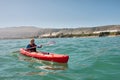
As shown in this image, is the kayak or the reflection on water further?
the kayak

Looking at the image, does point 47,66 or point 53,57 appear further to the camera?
point 53,57

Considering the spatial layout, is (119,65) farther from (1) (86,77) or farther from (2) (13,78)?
(2) (13,78)

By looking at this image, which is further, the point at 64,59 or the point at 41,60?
the point at 41,60

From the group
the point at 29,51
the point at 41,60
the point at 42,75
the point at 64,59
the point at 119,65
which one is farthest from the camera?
the point at 29,51

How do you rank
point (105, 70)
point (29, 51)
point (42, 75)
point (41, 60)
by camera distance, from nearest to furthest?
1. point (42, 75)
2. point (105, 70)
3. point (41, 60)
4. point (29, 51)

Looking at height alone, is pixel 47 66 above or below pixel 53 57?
below

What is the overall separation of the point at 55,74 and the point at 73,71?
52.0 inches

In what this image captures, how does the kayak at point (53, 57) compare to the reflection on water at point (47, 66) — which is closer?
the reflection on water at point (47, 66)

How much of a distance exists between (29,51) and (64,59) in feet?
19.0

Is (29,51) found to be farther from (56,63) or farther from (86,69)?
(86,69)

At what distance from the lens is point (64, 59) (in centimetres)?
1491

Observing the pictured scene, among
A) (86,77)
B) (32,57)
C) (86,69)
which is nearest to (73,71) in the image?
(86,69)

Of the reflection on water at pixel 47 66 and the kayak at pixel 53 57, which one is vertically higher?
the kayak at pixel 53 57

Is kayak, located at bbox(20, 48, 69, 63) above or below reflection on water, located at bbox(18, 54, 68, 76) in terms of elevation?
above
